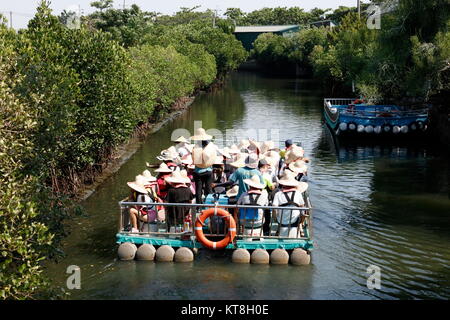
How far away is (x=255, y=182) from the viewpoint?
45.8 feet

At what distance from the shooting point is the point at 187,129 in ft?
127

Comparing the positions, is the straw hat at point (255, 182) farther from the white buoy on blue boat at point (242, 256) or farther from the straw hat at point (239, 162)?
the straw hat at point (239, 162)

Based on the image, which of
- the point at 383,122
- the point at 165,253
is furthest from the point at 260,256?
the point at 383,122

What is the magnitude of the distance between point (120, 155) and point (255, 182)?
14.9m

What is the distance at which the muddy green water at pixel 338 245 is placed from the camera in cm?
1307

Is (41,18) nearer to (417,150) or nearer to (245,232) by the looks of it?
(245,232)

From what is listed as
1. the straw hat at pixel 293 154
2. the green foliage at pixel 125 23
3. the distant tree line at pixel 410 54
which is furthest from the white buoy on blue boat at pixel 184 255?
the green foliage at pixel 125 23

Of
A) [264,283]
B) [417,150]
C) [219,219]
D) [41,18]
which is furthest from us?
[417,150]

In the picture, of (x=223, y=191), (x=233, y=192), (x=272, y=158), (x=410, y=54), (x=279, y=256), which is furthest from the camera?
(x=410, y=54)

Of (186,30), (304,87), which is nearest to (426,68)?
(304,87)

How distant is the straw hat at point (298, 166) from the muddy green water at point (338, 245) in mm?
1905

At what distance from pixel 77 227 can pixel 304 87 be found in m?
58.2

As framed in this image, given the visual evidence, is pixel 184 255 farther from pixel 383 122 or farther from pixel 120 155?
pixel 383 122

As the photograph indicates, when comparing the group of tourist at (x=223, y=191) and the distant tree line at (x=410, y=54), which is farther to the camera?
the distant tree line at (x=410, y=54)
